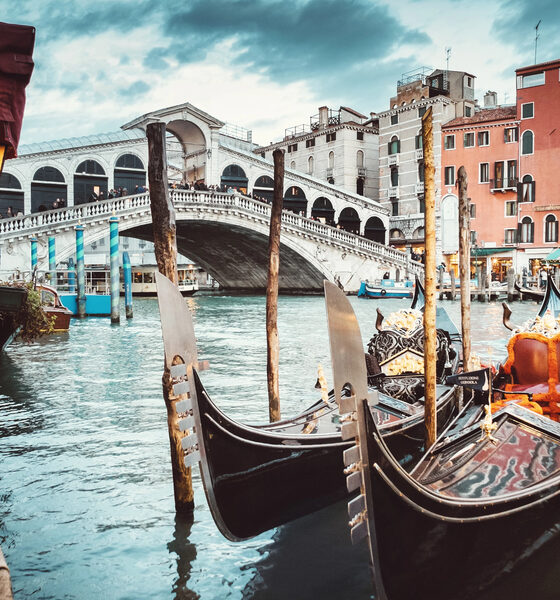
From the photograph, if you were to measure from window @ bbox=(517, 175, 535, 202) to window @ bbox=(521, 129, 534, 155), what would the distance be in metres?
0.74

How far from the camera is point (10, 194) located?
17047 millimetres

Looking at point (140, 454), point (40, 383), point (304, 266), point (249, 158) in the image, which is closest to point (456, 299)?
point (304, 266)

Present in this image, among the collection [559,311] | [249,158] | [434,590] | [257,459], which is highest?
[249,158]

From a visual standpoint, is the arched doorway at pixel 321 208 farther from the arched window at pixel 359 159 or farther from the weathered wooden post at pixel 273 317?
the weathered wooden post at pixel 273 317

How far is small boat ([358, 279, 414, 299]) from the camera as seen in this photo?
17109 mm

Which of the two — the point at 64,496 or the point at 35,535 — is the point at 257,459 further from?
the point at 64,496

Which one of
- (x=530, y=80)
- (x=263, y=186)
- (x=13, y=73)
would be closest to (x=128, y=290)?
(x=13, y=73)

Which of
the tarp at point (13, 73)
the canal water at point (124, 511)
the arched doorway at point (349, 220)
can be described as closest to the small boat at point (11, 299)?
the canal water at point (124, 511)

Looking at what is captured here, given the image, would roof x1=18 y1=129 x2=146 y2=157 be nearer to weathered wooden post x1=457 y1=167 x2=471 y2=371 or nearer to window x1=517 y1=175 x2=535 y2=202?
window x1=517 y1=175 x2=535 y2=202

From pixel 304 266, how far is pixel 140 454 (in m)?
14.5

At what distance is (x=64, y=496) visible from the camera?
2.88 meters

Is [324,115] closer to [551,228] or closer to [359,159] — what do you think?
[359,159]

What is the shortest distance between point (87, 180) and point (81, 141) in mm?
1249

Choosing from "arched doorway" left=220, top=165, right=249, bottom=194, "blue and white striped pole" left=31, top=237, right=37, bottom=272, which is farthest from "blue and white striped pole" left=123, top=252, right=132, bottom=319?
"arched doorway" left=220, top=165, right=249, bottom=194
